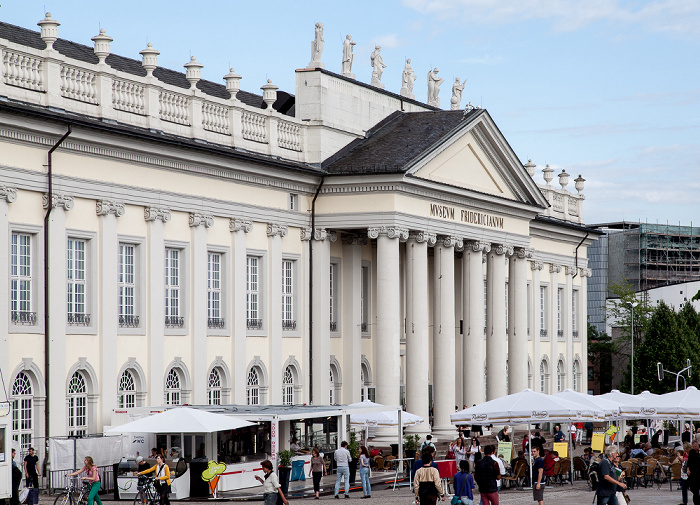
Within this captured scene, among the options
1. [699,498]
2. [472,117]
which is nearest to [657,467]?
[699,498]

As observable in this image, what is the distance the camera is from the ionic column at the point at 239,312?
44938 mm

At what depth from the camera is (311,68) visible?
1986 inches

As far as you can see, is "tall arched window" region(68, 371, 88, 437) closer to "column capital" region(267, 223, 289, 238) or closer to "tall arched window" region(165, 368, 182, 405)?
"tall arched window" region(165, 368, 182, 405)

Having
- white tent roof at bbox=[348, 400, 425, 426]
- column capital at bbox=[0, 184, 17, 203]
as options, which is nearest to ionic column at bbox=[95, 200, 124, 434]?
column capital at bbox=[0, 184, 17, 203]

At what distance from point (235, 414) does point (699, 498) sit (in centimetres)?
1370

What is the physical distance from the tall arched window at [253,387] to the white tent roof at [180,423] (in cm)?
1115

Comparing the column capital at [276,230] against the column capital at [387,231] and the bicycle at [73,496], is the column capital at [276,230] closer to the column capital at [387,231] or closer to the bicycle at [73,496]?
the column capital at [387,231]

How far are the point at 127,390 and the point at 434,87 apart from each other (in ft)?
86.4

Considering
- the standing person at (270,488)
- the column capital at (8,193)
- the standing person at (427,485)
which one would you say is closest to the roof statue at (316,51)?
the column capital at (8,193)

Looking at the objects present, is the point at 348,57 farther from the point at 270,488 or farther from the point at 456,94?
the point at 270,488

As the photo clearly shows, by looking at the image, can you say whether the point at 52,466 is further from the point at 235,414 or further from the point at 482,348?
the point at 482,348

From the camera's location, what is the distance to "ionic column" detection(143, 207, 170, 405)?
40688 millimetres

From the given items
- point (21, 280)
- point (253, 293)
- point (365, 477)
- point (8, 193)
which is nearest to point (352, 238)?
point (253, 293)

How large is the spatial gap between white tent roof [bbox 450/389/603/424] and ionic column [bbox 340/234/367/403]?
41.0ft
